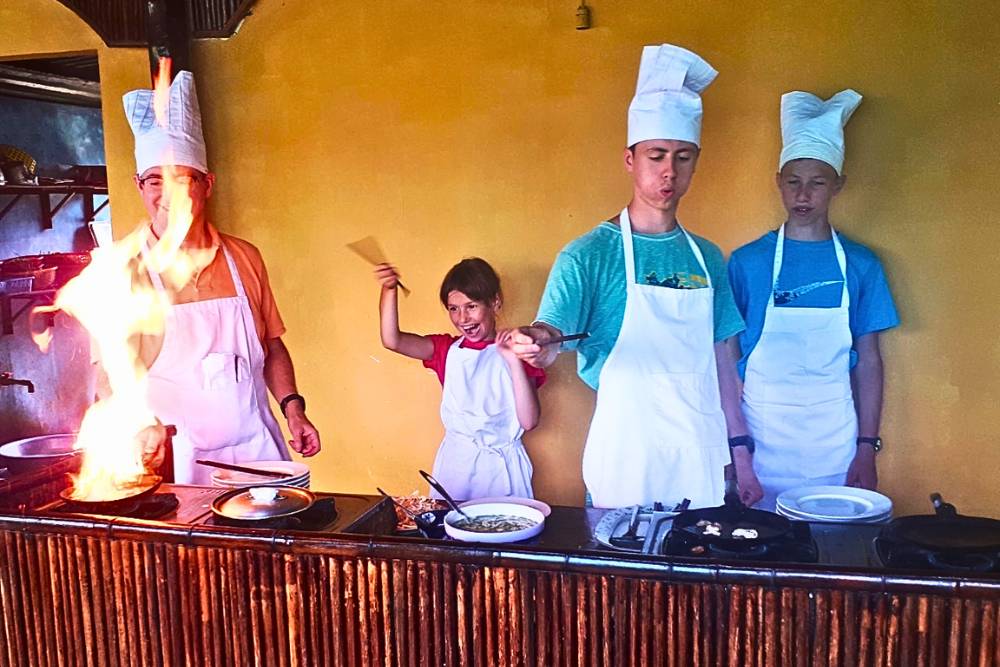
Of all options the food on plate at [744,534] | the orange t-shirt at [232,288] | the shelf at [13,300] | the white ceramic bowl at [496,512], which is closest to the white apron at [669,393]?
the white ceramic bowl at [496,512]

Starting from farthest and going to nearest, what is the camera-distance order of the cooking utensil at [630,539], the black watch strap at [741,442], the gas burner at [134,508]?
1. the black watch strap at [741,442]
2. the gas burner at [134,508]
3. the cooking utensil at [630,539]

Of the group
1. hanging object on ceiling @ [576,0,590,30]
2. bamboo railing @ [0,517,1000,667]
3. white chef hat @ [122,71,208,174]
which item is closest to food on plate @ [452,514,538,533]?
bamboo railing @ [0,517,1000,667]

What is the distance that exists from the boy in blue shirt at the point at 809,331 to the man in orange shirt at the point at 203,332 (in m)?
1.78

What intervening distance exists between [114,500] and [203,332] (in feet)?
3.23

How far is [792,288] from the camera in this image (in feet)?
9.54

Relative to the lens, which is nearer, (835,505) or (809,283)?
(835,505)

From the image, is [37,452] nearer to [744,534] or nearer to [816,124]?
[744,534]

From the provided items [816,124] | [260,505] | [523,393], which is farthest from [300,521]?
[816,124]

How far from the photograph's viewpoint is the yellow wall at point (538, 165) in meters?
2.75

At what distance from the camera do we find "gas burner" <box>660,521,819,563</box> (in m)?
1.98

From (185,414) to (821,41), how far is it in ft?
8.73

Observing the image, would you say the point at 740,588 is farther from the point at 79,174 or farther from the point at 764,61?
the point at 79,174

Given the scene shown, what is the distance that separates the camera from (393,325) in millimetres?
3305

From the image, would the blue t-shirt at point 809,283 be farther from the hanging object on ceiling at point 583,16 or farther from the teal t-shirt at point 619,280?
the hanging object on ceiling at point 583,16
